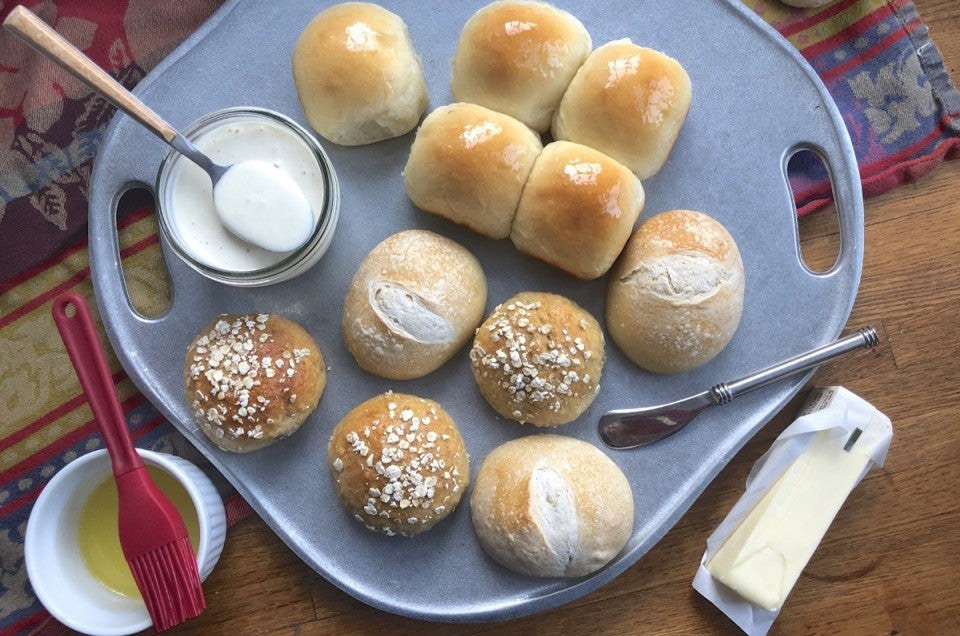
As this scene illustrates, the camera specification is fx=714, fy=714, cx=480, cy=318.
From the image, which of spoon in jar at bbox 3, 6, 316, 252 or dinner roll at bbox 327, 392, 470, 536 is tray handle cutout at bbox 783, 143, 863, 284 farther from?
spoon in jar at bbox 3, 6, 316, 252

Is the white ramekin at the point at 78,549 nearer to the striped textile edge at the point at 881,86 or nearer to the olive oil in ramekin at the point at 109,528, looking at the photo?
Answer: the olive oil in ramekin at the point at 109,528

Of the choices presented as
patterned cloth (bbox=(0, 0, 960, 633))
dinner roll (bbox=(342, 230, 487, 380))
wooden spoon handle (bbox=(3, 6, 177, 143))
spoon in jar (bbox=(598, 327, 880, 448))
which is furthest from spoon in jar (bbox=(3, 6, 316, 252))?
spoon in jar (bbox=(598, 327, 880, 448))

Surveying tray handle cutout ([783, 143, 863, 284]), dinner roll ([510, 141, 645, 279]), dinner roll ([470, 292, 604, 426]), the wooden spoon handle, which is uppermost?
the wooden spoon handle

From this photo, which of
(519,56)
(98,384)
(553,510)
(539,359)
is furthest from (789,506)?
(98,384)

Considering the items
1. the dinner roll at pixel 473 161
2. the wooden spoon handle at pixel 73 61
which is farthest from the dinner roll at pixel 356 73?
the wooden spoon handle at pixel 73 61

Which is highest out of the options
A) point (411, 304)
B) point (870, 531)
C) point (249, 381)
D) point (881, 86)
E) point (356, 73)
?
point (356, 73)

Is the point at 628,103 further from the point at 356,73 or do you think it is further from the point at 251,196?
the point at 251,196

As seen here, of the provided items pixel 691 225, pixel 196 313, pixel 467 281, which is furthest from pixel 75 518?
pixel 691 225
